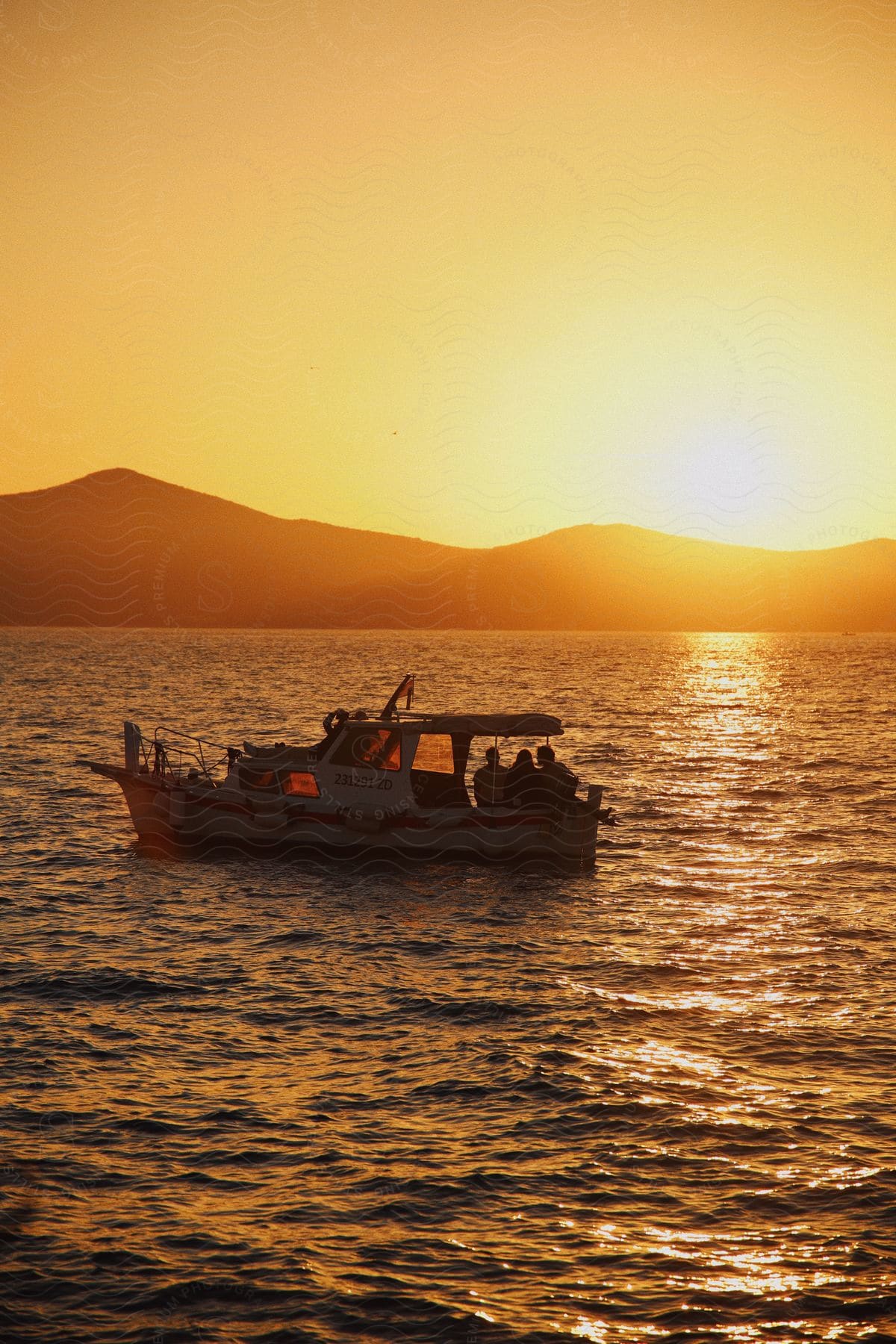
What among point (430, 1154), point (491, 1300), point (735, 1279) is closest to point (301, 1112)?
Result: point (430, 1154)

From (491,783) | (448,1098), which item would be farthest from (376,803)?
(448,1098)

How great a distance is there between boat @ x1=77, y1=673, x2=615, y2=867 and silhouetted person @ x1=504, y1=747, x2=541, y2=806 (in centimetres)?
12

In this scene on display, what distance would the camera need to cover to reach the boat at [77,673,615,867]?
2777cm

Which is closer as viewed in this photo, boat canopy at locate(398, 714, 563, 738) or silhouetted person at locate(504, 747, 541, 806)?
boat canopy at locate(398, 714, 563, 738)

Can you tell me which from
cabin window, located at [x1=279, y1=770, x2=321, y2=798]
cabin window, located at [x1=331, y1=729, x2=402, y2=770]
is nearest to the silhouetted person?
cabin window, located at [x1=331, y1=729, x2=402, y2=770]

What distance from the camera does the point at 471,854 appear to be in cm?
2845

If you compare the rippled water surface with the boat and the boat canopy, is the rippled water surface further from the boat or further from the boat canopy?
the boat canopy

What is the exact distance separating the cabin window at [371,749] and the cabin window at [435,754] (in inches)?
20.2

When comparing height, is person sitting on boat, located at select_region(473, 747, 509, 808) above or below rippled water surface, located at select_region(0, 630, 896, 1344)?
above

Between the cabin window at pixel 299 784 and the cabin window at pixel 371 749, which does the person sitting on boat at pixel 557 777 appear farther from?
the cabin window at pixel 299 784

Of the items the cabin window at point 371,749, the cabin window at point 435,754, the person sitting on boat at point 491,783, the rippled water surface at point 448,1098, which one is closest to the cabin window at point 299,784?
the cabin window at point 371,749

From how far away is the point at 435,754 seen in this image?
28062mm

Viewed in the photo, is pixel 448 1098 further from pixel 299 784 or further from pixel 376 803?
pixel 299 784

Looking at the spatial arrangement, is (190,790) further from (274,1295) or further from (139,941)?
(274,1295)
